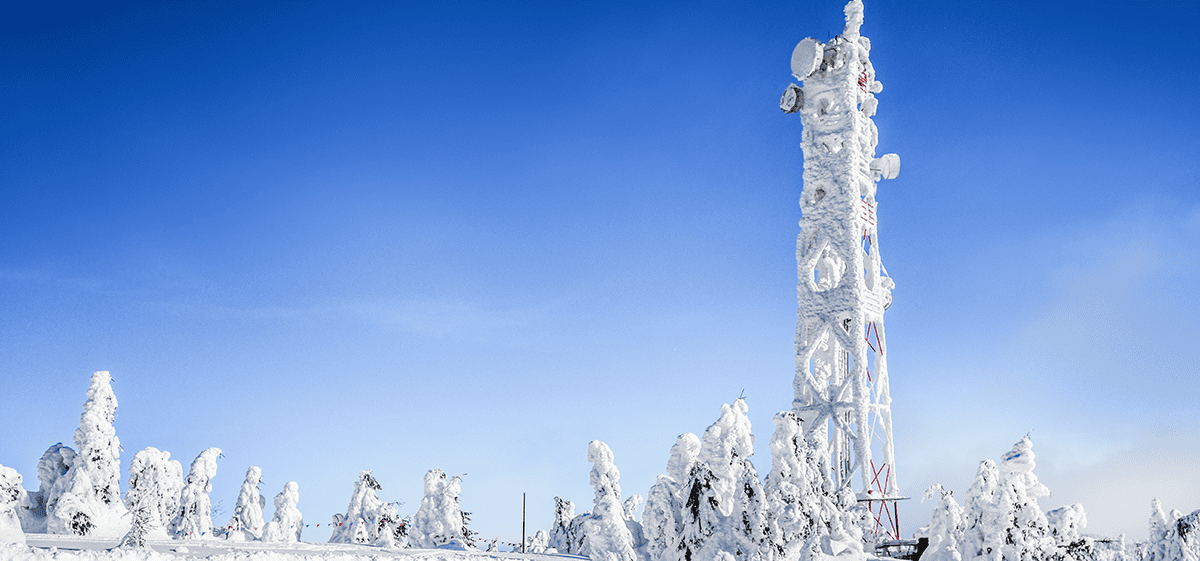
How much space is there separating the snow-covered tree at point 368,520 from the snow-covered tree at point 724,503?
18.9 meters

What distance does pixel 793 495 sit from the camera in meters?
30.9

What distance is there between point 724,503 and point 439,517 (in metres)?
16.5

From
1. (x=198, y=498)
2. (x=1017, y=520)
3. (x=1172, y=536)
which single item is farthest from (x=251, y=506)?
(x=1172, y=536)

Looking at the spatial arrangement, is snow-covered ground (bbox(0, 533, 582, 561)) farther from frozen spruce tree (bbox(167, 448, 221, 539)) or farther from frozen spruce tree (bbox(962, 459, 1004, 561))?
frozen spruce tree (bbox(167, 448, 221, 539))

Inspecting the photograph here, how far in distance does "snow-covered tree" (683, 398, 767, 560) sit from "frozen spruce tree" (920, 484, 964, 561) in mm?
7711

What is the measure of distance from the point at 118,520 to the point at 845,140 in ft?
114

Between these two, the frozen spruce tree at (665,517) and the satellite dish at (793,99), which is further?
the satellite dish at (793,99)

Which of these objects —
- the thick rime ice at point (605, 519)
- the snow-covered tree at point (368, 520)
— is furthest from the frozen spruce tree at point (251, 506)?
the thick rime ice at point (605, 519)

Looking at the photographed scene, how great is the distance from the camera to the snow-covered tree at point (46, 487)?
119 feet

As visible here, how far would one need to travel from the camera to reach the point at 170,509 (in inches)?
1662

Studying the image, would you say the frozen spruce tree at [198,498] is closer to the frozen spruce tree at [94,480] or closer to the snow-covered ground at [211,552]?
the frozen spruce tree at [94,480]

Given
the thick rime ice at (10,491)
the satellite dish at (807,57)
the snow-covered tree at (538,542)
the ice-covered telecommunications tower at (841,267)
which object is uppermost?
the satellite dish at (807,57)

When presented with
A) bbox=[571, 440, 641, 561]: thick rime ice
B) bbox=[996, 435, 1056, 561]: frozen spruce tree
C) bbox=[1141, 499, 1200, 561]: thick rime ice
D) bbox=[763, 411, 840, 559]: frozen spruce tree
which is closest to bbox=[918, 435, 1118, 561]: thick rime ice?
bbox=[996, 435, 1056, 561]: frozen spruce tree

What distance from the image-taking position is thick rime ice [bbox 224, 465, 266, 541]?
5091cm
